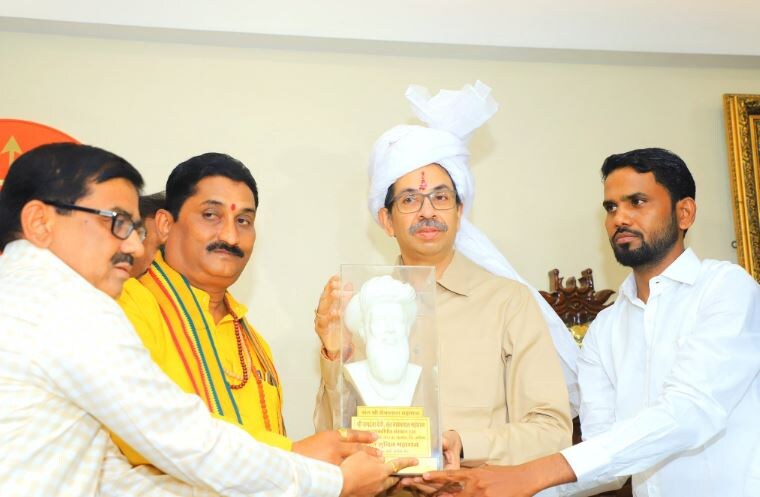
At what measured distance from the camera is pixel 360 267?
2.71 m

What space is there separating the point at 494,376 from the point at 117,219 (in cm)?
139

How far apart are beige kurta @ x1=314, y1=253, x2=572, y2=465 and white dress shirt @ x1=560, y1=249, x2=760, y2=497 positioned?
15 centimetres

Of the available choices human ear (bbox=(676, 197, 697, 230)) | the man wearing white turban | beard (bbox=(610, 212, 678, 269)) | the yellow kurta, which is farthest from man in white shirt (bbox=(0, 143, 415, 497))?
human ear (bbox=(676, 197, 697, 230))

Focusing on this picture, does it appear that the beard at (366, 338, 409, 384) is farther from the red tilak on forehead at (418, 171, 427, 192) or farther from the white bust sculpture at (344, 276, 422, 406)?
the red tilak on forehead at (418, 171, 427, 192)

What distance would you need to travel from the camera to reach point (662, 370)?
311cm

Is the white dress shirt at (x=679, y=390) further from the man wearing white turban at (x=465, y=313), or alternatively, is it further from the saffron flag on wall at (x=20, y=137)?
the saffron flag on wall at (x=20, y=137)

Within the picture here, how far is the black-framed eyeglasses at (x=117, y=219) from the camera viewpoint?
221 centimetres

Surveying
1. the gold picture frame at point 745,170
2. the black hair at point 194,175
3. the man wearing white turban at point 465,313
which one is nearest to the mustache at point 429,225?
the man wearing white turban at point 465,313

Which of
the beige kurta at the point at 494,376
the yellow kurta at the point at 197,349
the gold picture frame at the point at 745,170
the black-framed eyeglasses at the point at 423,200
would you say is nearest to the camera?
the yellow kurta at the point at 197,349

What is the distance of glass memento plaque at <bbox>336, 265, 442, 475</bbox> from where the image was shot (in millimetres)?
2566

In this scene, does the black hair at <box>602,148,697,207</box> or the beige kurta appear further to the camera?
the black hair at <box>602,148,697,207</box>

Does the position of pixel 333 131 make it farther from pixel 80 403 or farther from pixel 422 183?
pixel 80 403

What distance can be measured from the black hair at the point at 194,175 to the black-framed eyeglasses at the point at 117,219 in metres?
0.78

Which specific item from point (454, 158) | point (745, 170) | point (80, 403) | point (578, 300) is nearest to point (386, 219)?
point (454, 158)
